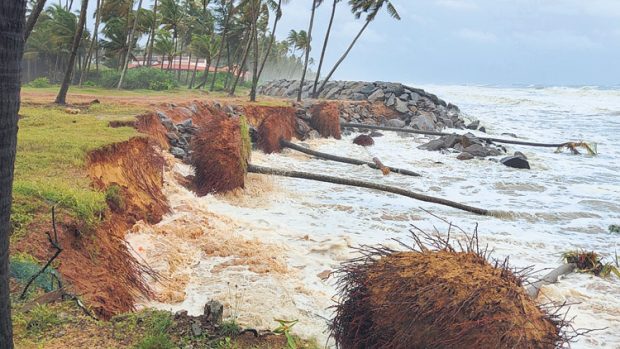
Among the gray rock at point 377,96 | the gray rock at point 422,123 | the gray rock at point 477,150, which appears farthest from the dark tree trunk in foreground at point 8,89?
the gray rock at point 377,96

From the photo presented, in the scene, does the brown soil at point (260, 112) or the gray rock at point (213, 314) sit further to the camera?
the brown soil at point (260, 112)

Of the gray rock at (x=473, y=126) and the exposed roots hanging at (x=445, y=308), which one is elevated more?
the gray rock at (x=473, y=126)

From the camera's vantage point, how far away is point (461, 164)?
55.2ft

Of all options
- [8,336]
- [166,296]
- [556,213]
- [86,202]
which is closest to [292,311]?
[166,296]

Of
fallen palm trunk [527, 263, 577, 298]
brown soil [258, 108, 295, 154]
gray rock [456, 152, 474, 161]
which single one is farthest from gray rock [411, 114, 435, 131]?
fallen palm trunk [527, 263, 577, 298]

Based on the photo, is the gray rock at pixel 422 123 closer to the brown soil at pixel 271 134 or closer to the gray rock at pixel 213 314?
the brown soil at pixel 271 134

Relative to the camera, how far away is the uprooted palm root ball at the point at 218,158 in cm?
923

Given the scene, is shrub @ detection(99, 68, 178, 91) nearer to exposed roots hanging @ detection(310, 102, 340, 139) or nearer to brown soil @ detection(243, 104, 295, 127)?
brown soil @ detection(243, 104, 295, 127)

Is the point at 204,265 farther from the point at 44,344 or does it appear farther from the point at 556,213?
the point at 556,213

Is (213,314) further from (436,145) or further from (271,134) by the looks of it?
(436,145)

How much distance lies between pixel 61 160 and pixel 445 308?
225 inches

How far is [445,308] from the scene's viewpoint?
277cm

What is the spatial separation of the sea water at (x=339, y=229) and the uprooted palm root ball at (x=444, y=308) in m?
0.66

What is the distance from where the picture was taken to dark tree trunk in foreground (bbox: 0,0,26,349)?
1631mm
